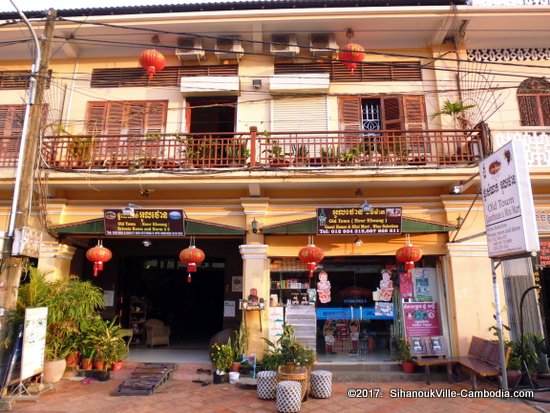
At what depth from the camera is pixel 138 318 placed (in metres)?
11.8

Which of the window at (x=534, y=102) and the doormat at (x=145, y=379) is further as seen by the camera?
the window at (x=534, y=102)

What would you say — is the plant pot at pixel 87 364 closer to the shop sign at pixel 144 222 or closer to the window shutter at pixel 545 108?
the shop sign at pixel 144 222

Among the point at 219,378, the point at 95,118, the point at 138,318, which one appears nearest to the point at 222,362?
the point at 219,378

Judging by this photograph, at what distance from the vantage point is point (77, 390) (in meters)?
7.30

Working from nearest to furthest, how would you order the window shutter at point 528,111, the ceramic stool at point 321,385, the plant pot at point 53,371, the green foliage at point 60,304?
the ceramic stool at point 321,385
the plant pot at point 53,371
the green foliage at point 60,304
the window shutter at point 528,111

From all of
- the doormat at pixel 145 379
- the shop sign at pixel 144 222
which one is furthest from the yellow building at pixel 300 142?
the doormat at pixel 145 379

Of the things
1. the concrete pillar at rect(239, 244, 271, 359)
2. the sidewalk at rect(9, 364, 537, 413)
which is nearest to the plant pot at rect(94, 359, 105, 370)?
the sidewalk at rect(9, 364, 537, 413)

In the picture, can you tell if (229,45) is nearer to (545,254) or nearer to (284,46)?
(284,46)

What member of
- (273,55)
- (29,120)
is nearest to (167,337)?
(29,120)

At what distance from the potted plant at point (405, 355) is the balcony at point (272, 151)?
12.0 feet

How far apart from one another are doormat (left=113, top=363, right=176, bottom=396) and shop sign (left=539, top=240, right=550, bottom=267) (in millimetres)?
7951

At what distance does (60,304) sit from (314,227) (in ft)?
16.7

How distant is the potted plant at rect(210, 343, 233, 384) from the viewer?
7730 mm

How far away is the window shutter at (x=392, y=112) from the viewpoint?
9719mm
